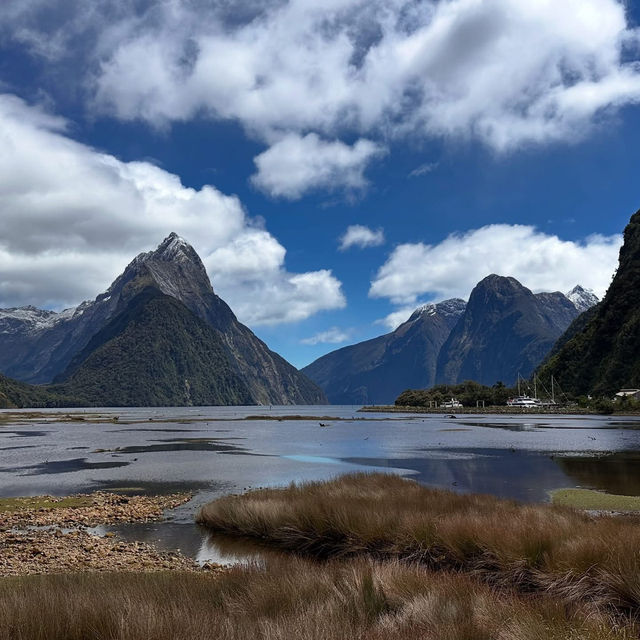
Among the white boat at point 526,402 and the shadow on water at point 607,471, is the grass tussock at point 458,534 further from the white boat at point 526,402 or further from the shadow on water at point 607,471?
the white boat at point 526,402

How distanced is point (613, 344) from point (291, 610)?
173 metres

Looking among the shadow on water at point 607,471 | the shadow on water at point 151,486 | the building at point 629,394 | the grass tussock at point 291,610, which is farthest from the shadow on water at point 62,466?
the building at point 629,394

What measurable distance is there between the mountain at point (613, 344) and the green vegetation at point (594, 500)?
13132 centimetres

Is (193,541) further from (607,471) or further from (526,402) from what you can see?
(526,402)

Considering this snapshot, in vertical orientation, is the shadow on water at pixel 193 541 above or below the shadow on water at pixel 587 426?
above

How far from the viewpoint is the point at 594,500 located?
23.7 meters

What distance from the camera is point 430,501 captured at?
1805 cm

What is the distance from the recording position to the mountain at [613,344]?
483ft

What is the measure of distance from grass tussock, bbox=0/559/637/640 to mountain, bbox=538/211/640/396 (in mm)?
152044

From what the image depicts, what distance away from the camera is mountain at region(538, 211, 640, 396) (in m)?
147

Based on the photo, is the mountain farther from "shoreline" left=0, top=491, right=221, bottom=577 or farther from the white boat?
"shoreline" left=0, top=491, right=221, bottom=577

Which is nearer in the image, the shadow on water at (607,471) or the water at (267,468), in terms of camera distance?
the water at (267,468)

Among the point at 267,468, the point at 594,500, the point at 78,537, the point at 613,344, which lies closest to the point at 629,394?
the point at 613,344

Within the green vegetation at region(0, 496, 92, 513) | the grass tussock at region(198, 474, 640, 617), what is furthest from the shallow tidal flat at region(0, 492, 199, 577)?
the grass tussock at region(198, 474, 640, 617)
